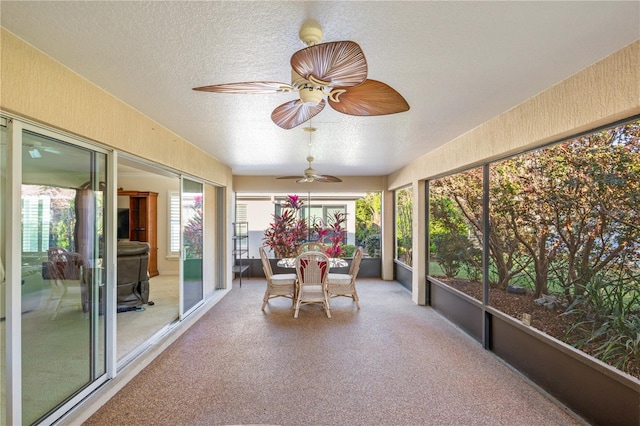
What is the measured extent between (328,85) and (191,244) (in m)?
3.92

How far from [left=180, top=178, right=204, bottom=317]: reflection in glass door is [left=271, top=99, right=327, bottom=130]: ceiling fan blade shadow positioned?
2.71 m

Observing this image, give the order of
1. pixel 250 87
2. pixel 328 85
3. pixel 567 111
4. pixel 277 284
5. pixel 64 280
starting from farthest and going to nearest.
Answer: pixel 277 284 → pixel 64 280 → pixel 567 111 → pixel 250 87 → pixel 328 85

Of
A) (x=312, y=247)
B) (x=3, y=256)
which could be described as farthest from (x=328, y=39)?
(x=312, y=247)

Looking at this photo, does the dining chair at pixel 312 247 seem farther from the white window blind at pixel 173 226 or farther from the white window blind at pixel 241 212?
the white window blind at pixel 173 226

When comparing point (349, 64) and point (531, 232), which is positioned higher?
point (349, 64)

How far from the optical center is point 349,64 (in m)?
1.19

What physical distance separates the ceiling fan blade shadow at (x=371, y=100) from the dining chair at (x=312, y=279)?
9.10 feet

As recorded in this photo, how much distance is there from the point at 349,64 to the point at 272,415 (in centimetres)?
231

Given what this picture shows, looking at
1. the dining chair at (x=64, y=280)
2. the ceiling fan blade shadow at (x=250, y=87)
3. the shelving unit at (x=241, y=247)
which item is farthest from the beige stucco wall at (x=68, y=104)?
the shelving unit at (x=241, y=247)

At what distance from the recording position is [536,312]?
2.69m

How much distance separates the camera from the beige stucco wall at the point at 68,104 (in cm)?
159

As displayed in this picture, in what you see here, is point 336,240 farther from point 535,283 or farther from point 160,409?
point 160,409

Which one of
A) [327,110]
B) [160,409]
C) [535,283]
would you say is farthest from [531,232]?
[160,409]

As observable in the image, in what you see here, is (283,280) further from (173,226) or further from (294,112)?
(173,226)
